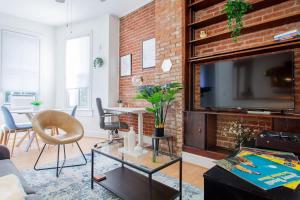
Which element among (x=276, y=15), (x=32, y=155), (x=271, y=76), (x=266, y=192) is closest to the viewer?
(x=266, y=192)

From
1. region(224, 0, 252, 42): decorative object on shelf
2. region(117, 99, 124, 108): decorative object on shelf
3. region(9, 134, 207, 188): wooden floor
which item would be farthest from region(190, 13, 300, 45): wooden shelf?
region(117, 99, 124, 108): decorative object on shelf

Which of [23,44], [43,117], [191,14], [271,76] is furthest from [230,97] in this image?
[23,44]

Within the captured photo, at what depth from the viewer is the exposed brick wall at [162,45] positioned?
9.91ft

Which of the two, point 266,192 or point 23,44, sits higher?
point 23,44

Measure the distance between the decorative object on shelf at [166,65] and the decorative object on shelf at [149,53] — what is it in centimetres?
74

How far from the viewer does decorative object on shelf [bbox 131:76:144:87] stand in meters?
4.24

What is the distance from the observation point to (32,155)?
10.6ft

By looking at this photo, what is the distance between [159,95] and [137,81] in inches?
65.3

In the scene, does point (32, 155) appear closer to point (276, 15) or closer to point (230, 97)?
point (230, 97)

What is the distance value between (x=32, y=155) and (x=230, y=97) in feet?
10.9

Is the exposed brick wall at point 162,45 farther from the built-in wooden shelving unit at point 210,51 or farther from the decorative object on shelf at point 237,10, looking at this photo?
the decorative object on shelf at point 237,10

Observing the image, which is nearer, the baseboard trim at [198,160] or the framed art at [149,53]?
the baseboard trim at [198,160]

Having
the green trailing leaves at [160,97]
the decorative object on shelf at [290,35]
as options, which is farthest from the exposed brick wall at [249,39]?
the green trailing leaves at [160,97]

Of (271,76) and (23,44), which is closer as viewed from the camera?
(271,76)
